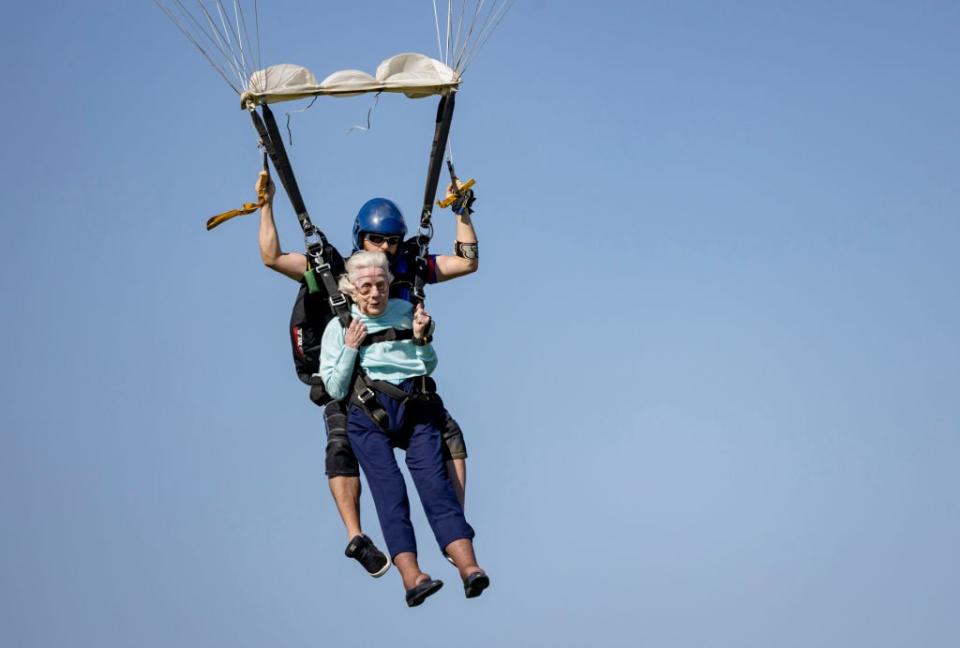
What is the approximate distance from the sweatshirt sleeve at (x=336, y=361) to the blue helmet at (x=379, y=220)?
2.43ft

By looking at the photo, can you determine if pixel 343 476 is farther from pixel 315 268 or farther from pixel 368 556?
pixel 315 268

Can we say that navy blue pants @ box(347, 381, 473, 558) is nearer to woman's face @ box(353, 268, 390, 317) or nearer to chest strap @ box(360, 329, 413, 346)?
chest strap @ box(360, 329, 413, 346)

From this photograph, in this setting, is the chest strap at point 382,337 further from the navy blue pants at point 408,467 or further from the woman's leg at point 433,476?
the woman's leg at point 433,476

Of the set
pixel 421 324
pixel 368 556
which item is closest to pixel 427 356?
pixel 421 324

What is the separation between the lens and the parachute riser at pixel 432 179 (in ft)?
37.9

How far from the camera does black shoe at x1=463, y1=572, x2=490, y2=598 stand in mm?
10523

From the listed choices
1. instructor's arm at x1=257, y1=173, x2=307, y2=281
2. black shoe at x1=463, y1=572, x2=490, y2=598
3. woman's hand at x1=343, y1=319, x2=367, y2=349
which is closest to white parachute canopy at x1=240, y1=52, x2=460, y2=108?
instructor's arm at x1=257, y1=173, x2=307, y2=281

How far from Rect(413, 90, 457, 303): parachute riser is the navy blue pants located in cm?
84

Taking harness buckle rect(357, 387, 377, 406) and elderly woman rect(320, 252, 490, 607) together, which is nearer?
elderly woman rect(320, 252, 490, 607)

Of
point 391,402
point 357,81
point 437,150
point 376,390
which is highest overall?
point 357,81

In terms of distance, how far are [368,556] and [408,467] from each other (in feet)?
2.34

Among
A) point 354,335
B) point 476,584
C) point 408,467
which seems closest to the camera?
point 476,584

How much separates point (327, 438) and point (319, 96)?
2637 mm

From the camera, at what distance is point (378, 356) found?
440 inches
